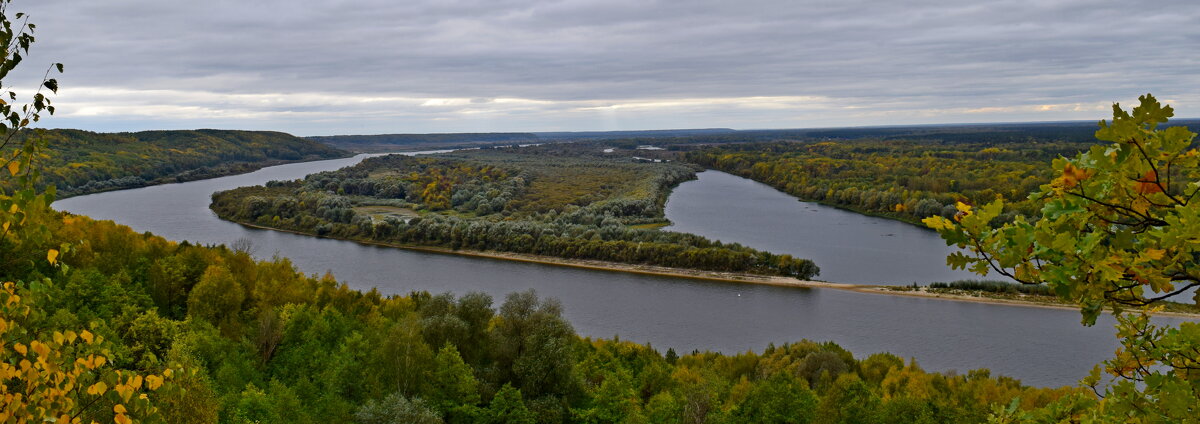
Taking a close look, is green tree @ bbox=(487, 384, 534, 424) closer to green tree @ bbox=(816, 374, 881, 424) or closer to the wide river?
green tree @ bbox=(816, 374, 881, 424)

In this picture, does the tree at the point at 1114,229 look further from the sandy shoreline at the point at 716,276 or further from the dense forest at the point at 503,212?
the dense forest at the point at 503,212

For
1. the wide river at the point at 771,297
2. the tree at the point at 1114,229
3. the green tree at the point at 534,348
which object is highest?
the tree at the point at 1114,229

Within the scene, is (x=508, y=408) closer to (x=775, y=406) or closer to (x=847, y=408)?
(x=775, y=406)

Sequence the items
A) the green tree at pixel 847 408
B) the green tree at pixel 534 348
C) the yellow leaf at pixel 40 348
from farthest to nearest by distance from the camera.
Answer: the green tree at pixel 534 348, the green tree at pixel 847 408, the yellow leaf at pixel 40 348

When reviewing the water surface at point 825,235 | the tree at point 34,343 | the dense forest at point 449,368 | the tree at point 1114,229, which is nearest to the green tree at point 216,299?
the dense forest at point 449,368

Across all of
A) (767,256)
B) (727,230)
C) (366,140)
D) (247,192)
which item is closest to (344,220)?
(247,192)

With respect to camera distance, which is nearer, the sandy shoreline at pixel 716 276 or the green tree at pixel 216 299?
the green tree at pixel 216 299
